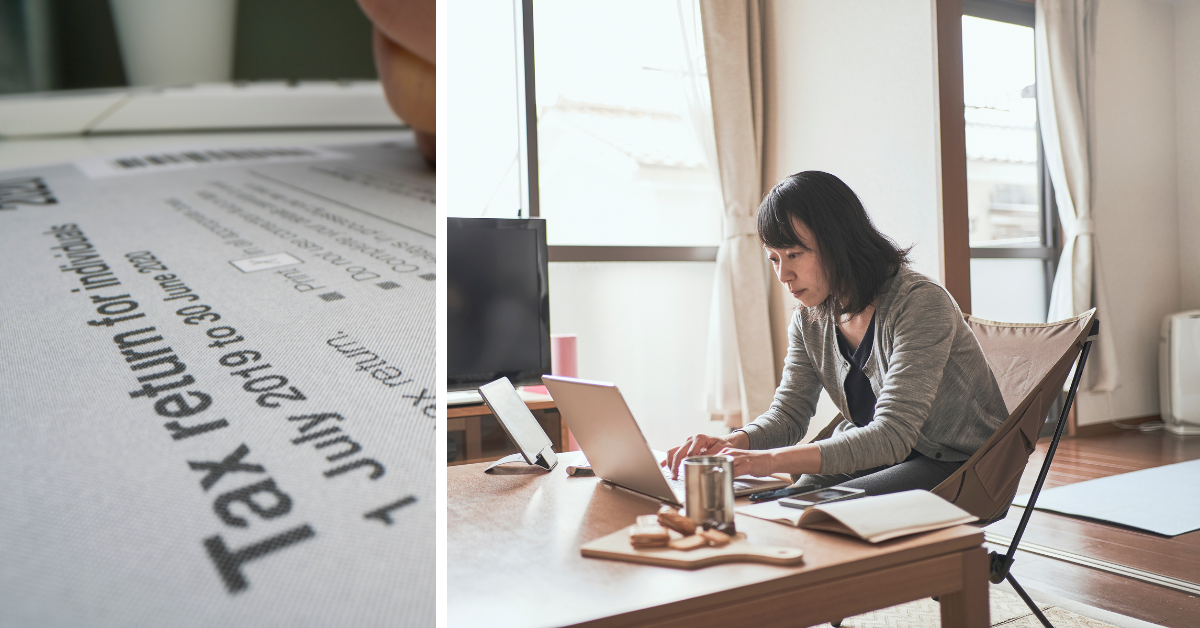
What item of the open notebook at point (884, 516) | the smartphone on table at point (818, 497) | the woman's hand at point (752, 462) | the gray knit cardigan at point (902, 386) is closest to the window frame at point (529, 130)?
the gray knit cardigan at point (902, 386)

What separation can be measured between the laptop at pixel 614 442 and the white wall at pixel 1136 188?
5.06 feet

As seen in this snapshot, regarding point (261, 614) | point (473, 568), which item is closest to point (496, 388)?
point (473, 568)

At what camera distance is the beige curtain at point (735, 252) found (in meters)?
2.74

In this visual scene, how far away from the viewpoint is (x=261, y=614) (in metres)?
0.17

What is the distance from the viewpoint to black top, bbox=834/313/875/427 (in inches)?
46.0

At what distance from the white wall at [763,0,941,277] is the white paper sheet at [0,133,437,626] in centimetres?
220

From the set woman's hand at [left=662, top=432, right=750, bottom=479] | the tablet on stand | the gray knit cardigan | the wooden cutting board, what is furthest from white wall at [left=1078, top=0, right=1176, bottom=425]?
the wooden cutting board

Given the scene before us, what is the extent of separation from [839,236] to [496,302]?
35.1 inches

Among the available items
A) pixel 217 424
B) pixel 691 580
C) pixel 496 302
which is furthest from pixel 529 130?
pixel 217 424

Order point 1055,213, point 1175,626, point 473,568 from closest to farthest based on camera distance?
point 473,568
point 1175,626
point 1055,213

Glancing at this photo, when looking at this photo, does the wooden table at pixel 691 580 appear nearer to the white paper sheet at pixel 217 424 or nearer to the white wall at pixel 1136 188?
the white paper sheet at pixel 217 424

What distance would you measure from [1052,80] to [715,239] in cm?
128

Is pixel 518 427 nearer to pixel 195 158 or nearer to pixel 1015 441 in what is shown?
pixel 195 158

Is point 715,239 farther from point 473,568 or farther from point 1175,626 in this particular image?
point 473,568
